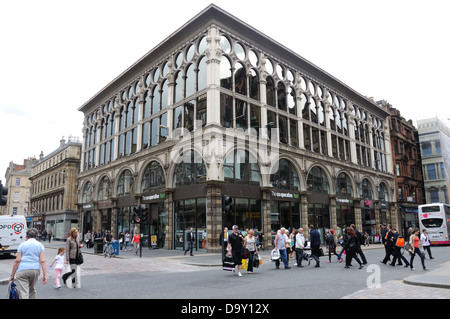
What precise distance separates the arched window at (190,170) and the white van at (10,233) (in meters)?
11.2

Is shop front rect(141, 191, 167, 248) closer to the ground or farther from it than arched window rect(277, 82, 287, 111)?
closer to the ground

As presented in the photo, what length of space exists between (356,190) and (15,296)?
123 feet

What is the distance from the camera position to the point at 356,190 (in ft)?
127

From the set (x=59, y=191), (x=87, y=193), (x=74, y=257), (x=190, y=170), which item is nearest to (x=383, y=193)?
(x=190, y=170)

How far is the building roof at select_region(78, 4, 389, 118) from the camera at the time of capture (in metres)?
27.4

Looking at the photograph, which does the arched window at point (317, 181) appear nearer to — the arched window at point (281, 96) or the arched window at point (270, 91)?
the arched window at point (281, 96)

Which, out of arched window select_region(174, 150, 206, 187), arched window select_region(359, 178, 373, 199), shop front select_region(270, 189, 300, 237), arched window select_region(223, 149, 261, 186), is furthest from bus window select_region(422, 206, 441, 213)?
arched window select_region(174, 150, 206, 187)

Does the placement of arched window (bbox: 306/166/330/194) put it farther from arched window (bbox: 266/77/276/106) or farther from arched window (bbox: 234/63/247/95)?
arched window (bbox: 234/63/247/95)

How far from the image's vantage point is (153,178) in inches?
1206

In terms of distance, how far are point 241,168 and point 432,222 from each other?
1906 cm

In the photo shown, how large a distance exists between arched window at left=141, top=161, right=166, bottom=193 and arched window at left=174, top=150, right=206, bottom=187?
1.95 meters

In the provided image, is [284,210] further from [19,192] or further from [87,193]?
[19,192]
